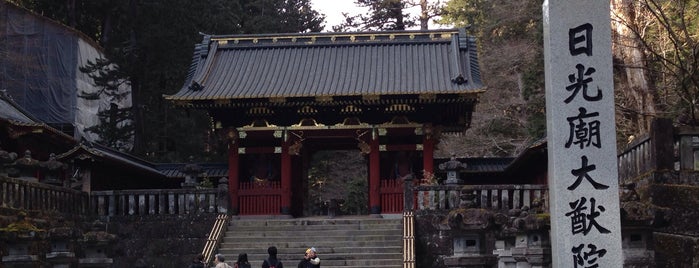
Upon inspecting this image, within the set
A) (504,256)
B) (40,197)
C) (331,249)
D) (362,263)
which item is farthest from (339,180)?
(504,256)

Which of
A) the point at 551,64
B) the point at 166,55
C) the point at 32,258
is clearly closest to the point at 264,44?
the point at 166,55

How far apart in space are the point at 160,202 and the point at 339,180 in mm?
20887

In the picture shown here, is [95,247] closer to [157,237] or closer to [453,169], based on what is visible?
[157,237]

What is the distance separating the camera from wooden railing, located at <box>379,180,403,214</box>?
2292 centimetres

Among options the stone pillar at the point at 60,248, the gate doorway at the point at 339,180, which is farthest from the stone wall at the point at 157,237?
the gate doorway at the point at 339,180

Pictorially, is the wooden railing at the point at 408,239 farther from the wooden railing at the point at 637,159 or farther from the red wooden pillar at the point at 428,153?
the wooden railing at the point at 637,159

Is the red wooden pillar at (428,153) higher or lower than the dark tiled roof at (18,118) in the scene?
lower

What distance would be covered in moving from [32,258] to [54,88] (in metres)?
23.1

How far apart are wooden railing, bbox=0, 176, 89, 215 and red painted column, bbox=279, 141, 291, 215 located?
16.6 ft

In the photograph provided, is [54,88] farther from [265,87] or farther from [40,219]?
[40,219]

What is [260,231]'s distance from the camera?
20.8 m

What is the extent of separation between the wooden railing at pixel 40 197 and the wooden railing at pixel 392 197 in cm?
747

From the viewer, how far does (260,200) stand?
76.4ft

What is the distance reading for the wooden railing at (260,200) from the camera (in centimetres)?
2327
